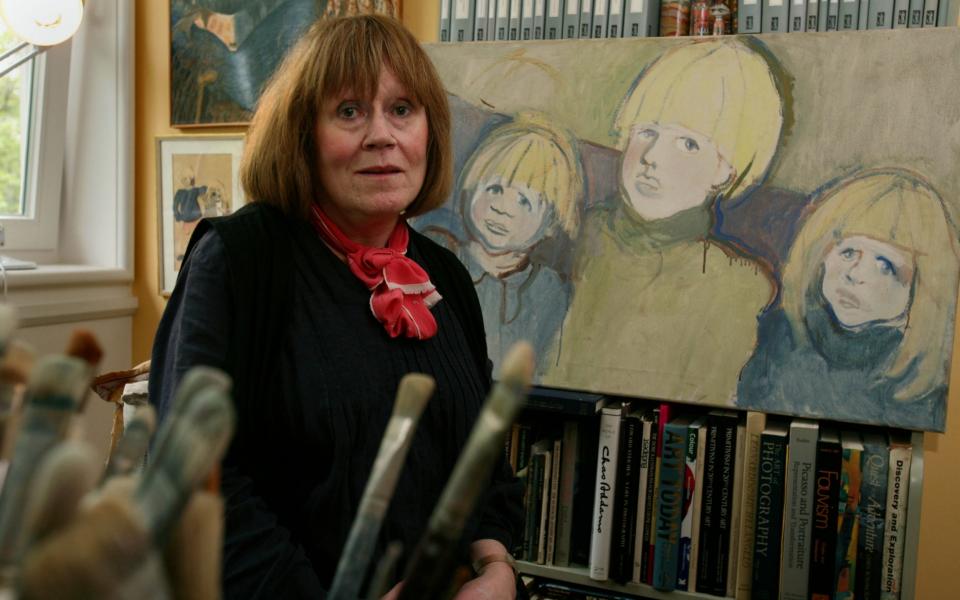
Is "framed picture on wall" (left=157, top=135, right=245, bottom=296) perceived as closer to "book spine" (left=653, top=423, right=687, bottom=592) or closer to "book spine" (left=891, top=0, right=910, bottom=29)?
"book spine" (left=653, top=423, right=687, bottom=592)

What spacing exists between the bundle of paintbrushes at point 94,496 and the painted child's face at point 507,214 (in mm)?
1652

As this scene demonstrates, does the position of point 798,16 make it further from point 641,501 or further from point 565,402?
point 641,501

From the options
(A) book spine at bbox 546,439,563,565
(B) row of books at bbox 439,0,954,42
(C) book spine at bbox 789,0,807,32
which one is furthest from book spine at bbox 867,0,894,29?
(A) book spine at bbox 546,439,563,565

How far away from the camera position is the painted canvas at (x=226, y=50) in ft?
8.07

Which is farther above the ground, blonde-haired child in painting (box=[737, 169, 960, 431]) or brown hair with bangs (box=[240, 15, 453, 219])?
brown hair with bangs (box=[240, 15, 453, 219])

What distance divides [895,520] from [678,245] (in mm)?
678

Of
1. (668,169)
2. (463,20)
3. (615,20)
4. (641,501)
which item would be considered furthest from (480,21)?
(641,501)

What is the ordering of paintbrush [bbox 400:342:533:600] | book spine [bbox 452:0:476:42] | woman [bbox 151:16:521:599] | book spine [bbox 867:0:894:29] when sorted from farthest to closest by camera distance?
book spine [bbox 452:0:476:42]
book spine [bbox 867:0:894:29]
woman [bbox 151:16:521:599]
paintbrush [bbox 400:342:533:600]

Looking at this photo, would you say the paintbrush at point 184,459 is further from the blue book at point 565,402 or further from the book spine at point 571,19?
the book spine at point 571,19

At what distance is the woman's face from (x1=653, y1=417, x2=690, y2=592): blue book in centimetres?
85

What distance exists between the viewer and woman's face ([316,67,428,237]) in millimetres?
1299

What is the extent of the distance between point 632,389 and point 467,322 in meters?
0.56

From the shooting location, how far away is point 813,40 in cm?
180

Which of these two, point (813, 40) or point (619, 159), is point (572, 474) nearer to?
point (619, 159)
